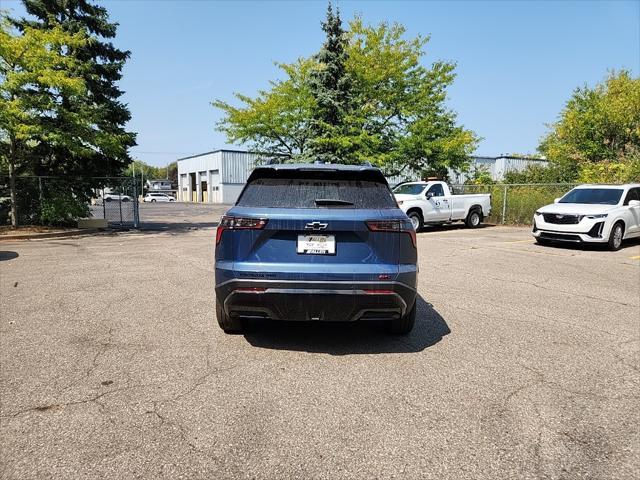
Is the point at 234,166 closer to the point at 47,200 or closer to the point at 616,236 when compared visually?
the point at 47,200

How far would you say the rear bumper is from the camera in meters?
3.62

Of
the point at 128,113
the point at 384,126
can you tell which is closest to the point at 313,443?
the point at 128,113

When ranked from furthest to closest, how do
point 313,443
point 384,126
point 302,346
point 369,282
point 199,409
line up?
point 384,126, point 302,346, point 369,282, point 199,409, point 313,443

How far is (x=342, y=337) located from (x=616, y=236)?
33.8 ft

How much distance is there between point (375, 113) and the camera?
1019 inches

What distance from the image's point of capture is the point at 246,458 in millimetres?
2445

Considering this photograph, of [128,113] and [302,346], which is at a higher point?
[128,113]

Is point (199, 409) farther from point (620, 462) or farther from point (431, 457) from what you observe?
point (620, 462)

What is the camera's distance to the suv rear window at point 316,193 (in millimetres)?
3818

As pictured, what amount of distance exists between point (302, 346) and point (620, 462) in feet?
8.44

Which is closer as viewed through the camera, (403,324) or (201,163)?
(403,324)

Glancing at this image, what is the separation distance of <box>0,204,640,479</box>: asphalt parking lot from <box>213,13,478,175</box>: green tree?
63.4 ft

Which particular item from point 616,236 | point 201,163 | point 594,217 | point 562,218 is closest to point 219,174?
point 201,163

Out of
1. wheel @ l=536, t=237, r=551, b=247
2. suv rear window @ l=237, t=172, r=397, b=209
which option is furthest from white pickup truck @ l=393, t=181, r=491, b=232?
suv rear window @ l=237, t=172, r=397, b=209
